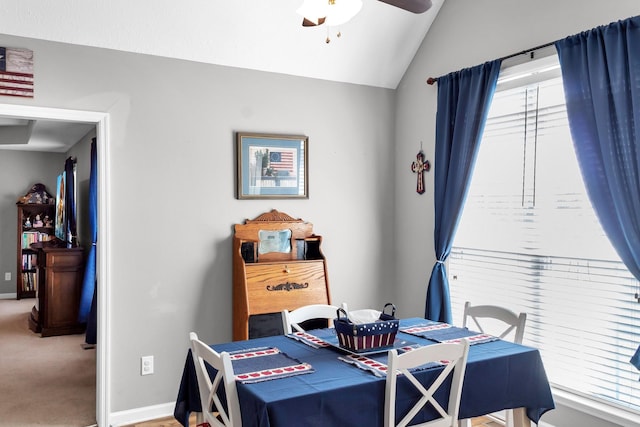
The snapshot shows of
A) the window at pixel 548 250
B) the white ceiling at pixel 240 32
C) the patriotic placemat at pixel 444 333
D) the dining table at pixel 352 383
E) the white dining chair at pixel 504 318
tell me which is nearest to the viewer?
the dining table at pixel 352 383

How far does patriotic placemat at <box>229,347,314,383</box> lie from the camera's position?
193 centimetres

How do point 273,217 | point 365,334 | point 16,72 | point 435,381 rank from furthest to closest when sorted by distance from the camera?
point 273,217, point 16,72, point 365,334, point 435,381

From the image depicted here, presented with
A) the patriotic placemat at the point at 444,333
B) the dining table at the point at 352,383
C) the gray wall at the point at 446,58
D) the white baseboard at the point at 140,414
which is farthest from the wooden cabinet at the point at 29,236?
the patriotic placemat at the point at 444,333

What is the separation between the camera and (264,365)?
2055 millimetres

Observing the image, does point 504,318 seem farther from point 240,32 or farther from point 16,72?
point 16,72

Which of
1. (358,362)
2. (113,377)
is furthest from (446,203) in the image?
(113,377)

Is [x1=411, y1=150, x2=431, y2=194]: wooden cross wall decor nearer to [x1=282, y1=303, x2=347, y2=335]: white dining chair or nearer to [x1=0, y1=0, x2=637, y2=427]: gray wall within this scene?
[x1=0, y1=0, x2=637, y2=427]: gray wall

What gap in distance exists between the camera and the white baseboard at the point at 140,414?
3270 mm

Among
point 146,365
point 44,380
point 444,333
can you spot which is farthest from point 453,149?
point 44,380

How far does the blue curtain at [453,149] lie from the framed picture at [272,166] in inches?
38.0

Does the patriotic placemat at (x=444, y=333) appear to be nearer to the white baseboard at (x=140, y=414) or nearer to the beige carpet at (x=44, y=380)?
the white baseboard at (x=140, y=414)

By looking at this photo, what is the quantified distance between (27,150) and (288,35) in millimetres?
5990

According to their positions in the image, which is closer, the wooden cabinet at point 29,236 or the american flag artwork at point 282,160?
the american flag artwork at point 282,160

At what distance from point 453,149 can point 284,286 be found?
1450 mm
